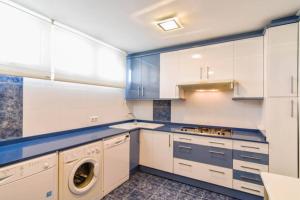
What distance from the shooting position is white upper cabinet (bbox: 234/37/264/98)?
220 centimetres

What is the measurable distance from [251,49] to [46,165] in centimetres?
277

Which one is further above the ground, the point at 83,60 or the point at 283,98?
the point at 83,60

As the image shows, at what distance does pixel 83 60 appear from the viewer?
7.79 feet

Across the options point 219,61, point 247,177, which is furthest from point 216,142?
point 219,61

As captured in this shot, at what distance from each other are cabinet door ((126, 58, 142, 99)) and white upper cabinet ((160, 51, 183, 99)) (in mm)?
514

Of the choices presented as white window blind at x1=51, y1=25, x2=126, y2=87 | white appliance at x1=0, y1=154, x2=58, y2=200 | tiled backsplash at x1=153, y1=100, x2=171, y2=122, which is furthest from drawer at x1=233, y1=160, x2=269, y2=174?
white window blind at x1=51, y1=25, x2=126, y2=87

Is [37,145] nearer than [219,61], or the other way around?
[37,145]

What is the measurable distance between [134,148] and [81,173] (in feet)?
3.08

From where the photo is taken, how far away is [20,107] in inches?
71.3

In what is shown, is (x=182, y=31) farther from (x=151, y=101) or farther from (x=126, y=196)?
(x=126, y=196)

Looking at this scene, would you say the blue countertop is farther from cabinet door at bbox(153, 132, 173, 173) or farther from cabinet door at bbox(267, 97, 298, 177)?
cabinet door at bbox(153, 132, 173, 173)

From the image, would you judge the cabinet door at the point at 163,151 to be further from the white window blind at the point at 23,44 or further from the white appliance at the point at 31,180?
the white window blind at the point at 23,44

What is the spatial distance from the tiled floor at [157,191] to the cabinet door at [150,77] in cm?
144

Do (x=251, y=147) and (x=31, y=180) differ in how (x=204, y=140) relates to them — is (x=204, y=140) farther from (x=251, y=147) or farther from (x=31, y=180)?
(x=31, y=180)
